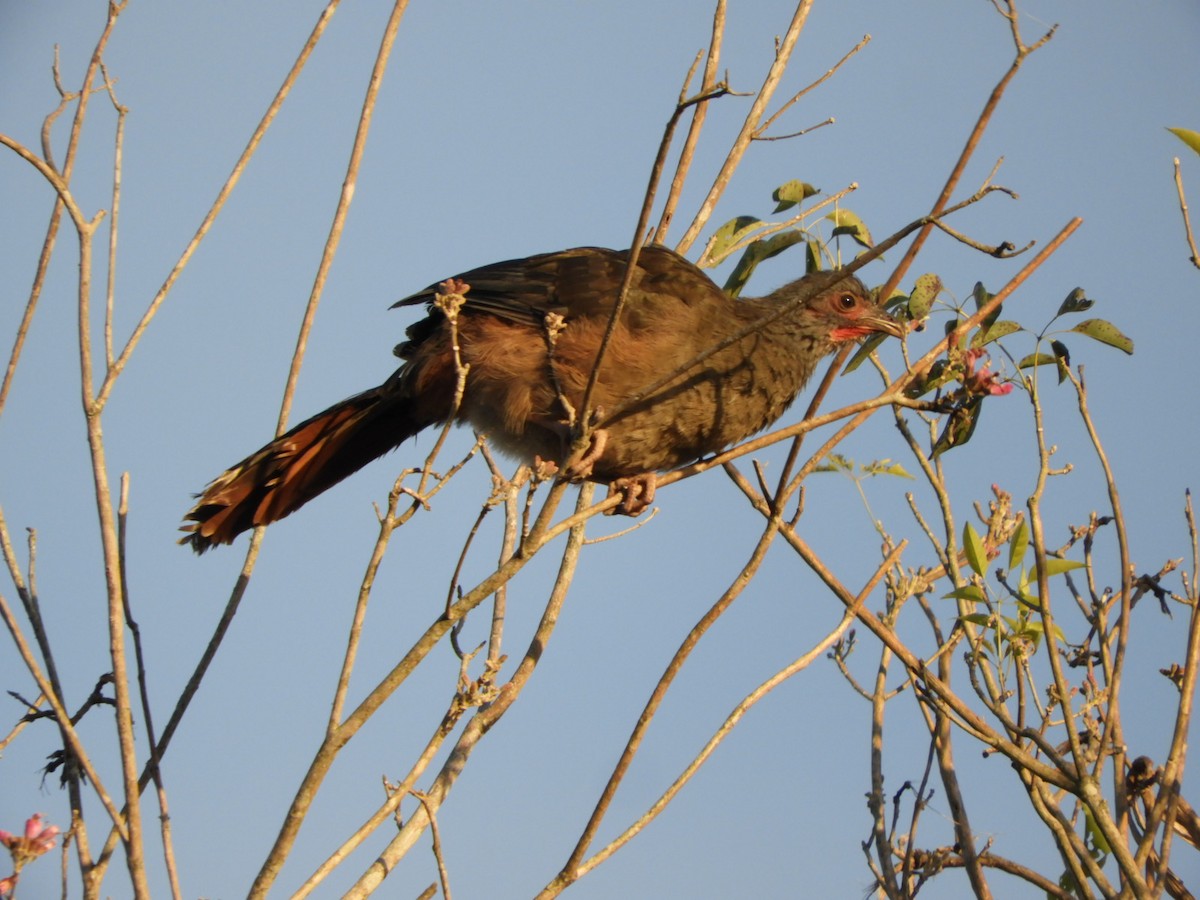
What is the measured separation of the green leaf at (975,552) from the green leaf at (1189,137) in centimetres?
130

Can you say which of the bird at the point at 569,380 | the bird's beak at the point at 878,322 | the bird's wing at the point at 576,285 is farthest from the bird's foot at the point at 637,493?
the bird's beak at the point at 878,322

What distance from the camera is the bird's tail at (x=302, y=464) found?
4430mm

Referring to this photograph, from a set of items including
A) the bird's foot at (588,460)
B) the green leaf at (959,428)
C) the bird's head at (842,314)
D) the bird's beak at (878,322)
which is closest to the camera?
the bird's foot at (588,460)

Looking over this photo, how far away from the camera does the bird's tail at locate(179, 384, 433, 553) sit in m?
4.43

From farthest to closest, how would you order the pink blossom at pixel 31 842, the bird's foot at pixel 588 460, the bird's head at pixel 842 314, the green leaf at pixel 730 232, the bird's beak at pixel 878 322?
the bird's head at pixel 842 314 < the bird's beak at pixel 878 322 < the green leaf at pixel 730 232 < the bird's foot at pixel 588 460 < the pink blossom at pixel 31 842

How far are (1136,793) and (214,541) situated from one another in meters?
3.20

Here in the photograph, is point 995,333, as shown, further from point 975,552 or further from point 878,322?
point 878,322

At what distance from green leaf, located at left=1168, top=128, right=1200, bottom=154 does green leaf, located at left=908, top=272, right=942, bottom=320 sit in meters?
1.01

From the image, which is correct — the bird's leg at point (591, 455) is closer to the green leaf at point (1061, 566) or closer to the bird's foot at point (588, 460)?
the bird's foot at point (588, 460)

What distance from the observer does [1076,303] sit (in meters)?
3.92

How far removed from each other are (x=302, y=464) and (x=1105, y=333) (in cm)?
298

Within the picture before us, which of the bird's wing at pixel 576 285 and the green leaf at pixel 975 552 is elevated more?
the bird's wing at pixel 576 285

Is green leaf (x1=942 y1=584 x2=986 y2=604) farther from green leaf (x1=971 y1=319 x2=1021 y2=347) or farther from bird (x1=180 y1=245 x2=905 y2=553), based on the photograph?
bird (x1=180 y1=245 x2=905 y2=553)

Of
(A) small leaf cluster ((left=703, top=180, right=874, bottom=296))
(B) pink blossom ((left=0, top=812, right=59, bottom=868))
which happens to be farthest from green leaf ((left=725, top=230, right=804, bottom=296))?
(B) pink blossom ((left=0, top=812, right=59, bottom=868))
